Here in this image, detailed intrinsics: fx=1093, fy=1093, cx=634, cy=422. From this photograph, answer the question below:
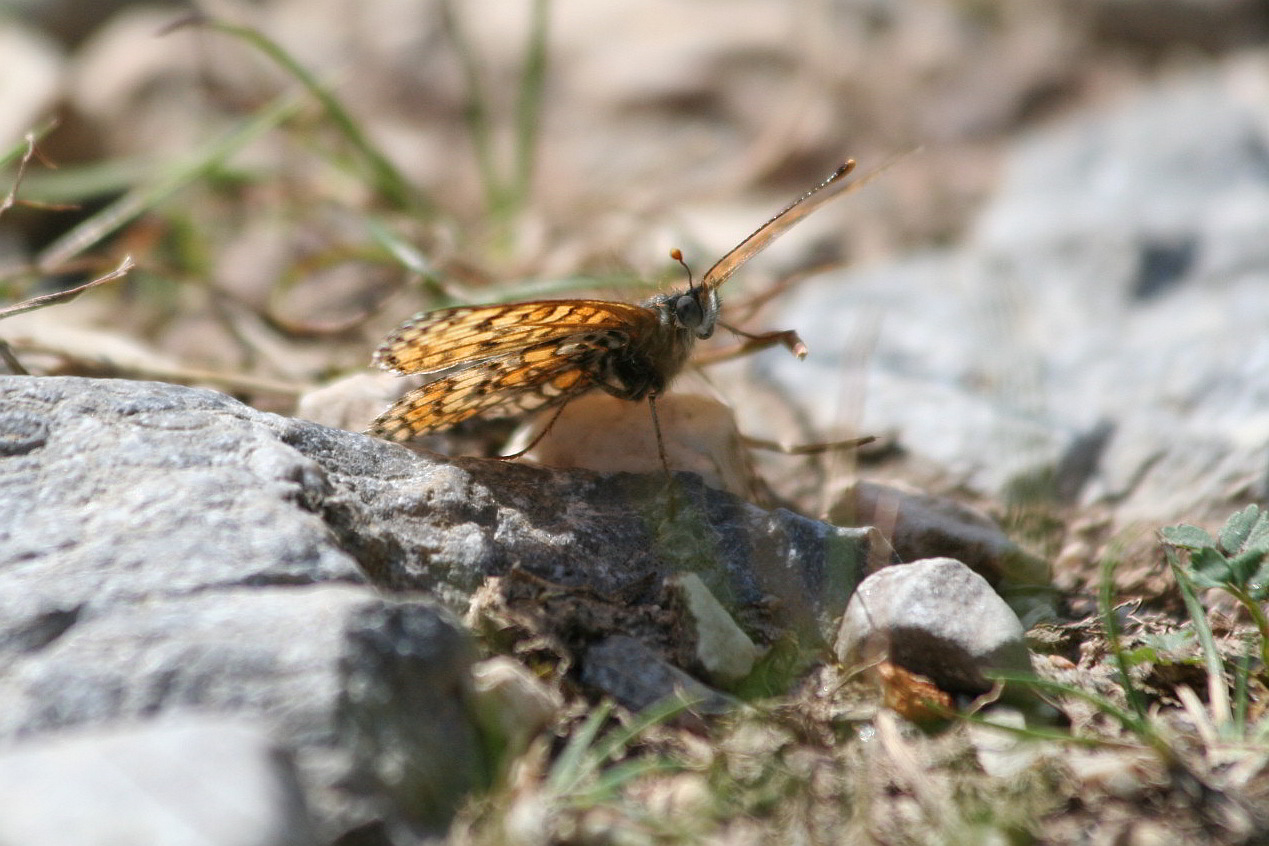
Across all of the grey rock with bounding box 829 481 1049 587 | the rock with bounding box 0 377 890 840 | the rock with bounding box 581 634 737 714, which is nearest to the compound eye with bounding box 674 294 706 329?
the rock with bounding box 0 377 890 840

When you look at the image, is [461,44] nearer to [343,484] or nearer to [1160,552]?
[343,484]

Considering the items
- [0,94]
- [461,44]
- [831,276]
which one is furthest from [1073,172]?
[0,94]

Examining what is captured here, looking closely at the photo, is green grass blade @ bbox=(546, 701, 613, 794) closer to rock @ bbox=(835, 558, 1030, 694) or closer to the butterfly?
rock @ bbox=(835, 558, 1030, 694)

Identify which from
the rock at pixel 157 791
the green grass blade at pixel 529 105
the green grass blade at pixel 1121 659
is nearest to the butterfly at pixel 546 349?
the green grass blade at pixel 1121 659

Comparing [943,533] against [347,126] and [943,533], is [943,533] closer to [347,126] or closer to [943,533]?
[943,533]

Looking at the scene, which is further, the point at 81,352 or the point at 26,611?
the point at 81,352

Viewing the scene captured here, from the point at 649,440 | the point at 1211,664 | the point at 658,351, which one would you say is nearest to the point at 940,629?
the point at 1211,664
